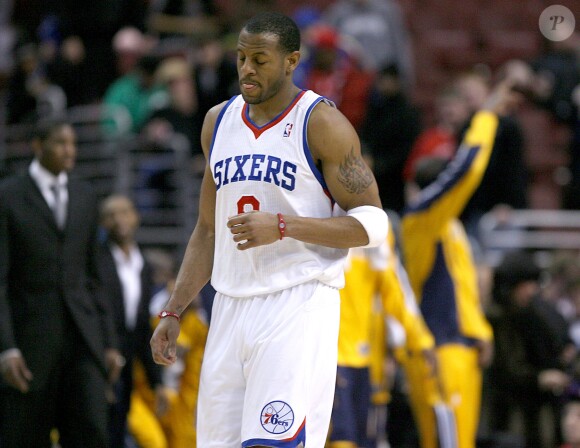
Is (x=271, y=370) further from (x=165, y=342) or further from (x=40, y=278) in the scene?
(x=40, y=278)

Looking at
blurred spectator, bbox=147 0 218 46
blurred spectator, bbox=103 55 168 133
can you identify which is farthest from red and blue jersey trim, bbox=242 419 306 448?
blurred spectator, bbox=147 0 218 46

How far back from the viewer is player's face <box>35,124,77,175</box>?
7.79 metres

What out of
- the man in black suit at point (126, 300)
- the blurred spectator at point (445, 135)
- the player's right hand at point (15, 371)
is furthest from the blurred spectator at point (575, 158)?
the player's right hand at point (15, 371)

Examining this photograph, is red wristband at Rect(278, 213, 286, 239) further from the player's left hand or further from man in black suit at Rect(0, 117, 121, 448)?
man in black suit at Rect(0, 117, 121, 448)

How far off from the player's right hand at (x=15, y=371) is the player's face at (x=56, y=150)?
1248mm

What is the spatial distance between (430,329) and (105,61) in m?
6.67

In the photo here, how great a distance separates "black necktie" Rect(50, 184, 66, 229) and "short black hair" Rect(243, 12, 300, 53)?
2567 mm

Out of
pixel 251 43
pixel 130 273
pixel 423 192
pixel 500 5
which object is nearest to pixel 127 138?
pixel 130 273

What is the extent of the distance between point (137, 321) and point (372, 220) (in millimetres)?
4445

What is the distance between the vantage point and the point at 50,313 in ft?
24.8

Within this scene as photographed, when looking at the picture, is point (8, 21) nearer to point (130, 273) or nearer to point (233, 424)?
point (130, 273)

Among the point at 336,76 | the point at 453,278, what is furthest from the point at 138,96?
the point at 453,278

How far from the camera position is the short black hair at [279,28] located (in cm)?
555

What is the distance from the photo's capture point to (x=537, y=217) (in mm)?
13062
